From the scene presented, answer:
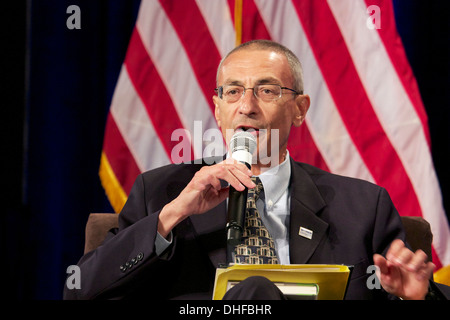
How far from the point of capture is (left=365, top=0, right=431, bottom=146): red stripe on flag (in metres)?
2.52

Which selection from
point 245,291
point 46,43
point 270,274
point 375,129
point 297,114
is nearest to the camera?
point 245,291

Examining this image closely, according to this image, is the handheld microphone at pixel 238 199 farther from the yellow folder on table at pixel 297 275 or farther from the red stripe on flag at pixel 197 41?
the red stripe on flag at pixel 197 41

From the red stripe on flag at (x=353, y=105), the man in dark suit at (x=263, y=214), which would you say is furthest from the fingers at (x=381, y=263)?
the red stripe on flag at (x=353, y=105)

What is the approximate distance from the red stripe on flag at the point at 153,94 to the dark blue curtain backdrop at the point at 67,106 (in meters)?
0.17

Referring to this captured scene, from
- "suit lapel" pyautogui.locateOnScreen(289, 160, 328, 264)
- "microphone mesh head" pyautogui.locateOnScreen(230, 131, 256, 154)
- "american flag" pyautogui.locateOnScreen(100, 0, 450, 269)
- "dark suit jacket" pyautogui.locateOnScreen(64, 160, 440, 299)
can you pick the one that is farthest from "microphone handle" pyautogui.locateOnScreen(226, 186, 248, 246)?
"american flag" pyautogui.locateOnScreen(100, 0, 450, 269)

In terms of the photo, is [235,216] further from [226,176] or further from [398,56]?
[398,56]

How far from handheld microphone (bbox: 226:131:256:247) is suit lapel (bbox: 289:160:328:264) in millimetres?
309

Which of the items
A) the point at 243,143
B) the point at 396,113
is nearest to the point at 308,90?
the point at 396,113

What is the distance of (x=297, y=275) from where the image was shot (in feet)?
4.03

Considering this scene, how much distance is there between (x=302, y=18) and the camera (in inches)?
105

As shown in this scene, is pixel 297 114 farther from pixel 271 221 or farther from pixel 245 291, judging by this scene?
pixel 245 291

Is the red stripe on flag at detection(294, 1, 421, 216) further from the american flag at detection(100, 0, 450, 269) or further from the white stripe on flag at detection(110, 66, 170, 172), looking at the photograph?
the white stripe on flag at detection(110, 66, 170, 172)

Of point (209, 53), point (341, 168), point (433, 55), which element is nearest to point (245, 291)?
point (341, 168)

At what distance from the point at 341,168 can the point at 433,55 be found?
82 centimetres
